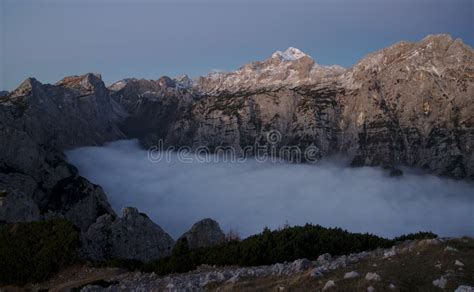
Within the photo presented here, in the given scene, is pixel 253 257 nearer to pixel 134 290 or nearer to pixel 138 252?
pixel 134 290

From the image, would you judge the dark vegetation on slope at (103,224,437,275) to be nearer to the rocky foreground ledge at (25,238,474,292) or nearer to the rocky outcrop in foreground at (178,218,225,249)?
the rocky foreground ledge at (25,238,474,292)

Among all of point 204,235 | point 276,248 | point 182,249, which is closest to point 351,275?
point 276,248

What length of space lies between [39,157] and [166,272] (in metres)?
146

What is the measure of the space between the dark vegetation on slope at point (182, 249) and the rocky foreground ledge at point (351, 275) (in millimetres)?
1085

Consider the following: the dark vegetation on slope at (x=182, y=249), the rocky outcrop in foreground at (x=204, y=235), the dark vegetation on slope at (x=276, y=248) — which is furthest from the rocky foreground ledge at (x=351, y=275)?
the rocky outcrop in foreground at (x=204, y=235)

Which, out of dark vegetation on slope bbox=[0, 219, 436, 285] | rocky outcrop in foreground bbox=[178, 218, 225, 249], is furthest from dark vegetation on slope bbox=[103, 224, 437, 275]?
rocky outcrop in foreground bbox=[178, 218, 225, 249]

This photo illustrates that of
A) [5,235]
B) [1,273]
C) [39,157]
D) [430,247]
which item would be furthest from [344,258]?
[39,157]

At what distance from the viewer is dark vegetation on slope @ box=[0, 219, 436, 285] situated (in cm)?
2388

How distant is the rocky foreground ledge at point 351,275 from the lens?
1471 cm

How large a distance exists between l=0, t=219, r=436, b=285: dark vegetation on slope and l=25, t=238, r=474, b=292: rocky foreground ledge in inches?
42.7

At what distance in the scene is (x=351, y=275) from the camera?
1596 centimetres

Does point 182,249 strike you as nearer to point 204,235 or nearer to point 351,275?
point 204,235

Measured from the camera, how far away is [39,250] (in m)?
31.4

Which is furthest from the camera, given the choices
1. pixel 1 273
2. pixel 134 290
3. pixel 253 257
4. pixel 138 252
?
pixel 138 252
